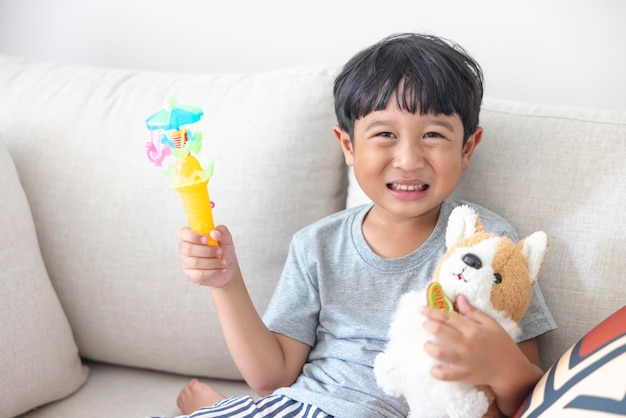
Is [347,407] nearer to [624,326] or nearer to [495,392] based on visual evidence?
[495,392]

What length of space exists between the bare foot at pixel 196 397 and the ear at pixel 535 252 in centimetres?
67

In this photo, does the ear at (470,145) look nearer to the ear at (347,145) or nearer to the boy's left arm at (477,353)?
the ear at (347,145)

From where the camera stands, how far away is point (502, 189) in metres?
1.30

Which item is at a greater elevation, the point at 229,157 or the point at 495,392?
the point at 229,157

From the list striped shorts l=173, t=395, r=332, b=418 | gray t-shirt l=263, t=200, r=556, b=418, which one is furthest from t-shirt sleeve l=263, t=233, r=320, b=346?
striped shorts l=173, t=395, r=332, b=418

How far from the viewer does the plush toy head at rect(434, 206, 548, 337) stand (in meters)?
0.93

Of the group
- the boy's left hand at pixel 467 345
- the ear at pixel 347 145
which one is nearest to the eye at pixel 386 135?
the ear at pixel 347 145


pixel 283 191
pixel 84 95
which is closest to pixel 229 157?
pixel 283 191

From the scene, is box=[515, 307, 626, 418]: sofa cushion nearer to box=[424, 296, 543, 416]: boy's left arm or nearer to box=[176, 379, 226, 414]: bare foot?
box=[424, 296, 543, 416]: boy's left arm

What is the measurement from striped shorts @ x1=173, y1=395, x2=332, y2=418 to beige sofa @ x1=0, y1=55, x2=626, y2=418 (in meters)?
0.25

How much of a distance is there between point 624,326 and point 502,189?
48cm

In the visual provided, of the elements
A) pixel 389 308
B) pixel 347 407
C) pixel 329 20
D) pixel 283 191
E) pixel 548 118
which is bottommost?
pixel 347 407

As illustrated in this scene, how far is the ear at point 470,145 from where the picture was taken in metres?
1.24

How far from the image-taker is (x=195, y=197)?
1.00m
